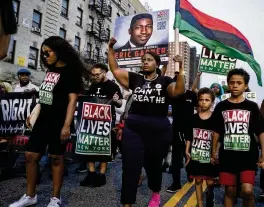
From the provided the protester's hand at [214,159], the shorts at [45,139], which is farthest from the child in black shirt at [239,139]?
the shorts at [45,139]

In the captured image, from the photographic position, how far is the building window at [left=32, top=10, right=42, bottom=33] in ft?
75.4

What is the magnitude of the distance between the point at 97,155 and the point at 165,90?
235 centimetres

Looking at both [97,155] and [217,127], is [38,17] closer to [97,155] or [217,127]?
[97,155]

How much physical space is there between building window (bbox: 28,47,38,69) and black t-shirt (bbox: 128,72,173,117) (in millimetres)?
20658

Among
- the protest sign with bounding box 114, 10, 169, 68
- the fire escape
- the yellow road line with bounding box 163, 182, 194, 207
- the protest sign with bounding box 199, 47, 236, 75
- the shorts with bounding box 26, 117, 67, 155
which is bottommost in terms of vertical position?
the yellow road line with bounding box 163, 182, 194, 207

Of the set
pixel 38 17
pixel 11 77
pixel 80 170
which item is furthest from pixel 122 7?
pixel 80 170

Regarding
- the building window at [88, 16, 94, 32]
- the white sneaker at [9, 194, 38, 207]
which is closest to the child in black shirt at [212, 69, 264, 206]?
the white sneaker at [9, 194, 38, 207]

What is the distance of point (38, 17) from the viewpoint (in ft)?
77.2

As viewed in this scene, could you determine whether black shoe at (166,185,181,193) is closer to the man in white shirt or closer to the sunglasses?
the sunglasses

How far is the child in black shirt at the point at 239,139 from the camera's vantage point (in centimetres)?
325

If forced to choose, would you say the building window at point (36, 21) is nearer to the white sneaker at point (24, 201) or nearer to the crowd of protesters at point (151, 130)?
the crowd of protesters at point (151, 130)

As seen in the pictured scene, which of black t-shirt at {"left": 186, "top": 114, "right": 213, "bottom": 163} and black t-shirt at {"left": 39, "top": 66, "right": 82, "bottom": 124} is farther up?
black t-shirt at {"left": 39, "top": 66, "right": 82, "bottom": 124}

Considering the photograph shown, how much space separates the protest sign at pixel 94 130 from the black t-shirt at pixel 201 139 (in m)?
1.73

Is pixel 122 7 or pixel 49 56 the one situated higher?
pixel 122 7
